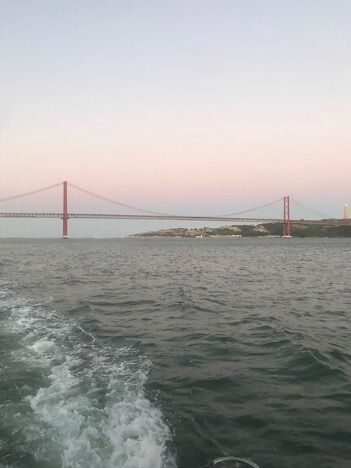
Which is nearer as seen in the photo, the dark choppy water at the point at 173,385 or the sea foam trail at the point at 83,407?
the sea foam trail at the point at 83,407

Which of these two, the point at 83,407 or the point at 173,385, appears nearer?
the point at 83,407

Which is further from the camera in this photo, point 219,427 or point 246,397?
point 246,397

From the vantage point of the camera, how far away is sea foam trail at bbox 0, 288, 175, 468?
402 cm

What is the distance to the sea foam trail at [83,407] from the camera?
13.2ft

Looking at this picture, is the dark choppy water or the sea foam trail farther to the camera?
the dark choppy water

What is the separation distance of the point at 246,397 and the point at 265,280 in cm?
1562

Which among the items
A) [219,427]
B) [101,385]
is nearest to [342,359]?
[219,427]

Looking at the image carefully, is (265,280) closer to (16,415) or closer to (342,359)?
(342,359)

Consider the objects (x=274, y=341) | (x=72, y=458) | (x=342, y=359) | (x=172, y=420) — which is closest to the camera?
(x=72, y=458)

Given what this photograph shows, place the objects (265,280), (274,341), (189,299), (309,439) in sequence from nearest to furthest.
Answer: (309,439), (274,341), (189,299), (265,280)

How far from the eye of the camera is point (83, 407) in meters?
5.16

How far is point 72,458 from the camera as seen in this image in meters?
3.93

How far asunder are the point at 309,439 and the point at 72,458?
112 inches

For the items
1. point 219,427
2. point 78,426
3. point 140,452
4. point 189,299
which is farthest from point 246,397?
point 189,299
